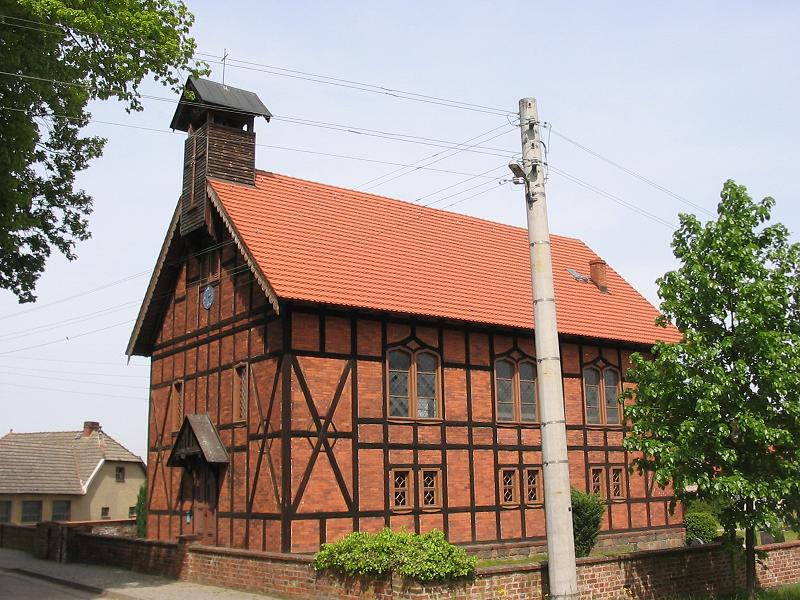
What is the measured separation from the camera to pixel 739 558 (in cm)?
1927

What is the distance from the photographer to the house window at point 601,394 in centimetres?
2708

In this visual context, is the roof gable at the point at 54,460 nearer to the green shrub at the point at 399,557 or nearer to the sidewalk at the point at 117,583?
the sidewalk at the point at 117,583

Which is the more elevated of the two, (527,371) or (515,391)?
(527,371)

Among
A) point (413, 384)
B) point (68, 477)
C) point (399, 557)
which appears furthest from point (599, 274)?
point (68, 477)

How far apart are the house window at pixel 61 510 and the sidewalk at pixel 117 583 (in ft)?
66.9

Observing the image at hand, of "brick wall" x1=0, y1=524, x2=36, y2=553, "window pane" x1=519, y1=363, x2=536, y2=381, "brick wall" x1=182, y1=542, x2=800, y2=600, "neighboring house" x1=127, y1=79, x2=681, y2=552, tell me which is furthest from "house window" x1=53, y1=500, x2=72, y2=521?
"window pane" x1=519, y1=363, x2=536, y2=381

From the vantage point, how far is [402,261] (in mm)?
25031

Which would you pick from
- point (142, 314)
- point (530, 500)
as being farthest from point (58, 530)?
point (530, 500)

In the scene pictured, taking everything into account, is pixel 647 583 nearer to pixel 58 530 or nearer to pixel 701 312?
pixel 701 312

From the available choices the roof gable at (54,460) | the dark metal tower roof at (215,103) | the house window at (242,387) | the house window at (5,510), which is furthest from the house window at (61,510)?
the house window at (242,387)

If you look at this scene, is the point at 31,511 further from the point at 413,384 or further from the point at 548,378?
the point at 548,378

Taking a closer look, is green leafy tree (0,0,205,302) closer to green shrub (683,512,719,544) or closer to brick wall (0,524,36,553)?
brick wall (0,524,36,553)

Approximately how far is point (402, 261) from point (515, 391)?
5012 millimetres

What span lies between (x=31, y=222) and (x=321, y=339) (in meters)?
7.17
